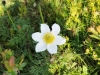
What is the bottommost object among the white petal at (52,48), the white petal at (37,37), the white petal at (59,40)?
the white petal at (52,48)

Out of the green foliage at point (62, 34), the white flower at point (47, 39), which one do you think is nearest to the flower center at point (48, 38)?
the white flower at point (47, 39)

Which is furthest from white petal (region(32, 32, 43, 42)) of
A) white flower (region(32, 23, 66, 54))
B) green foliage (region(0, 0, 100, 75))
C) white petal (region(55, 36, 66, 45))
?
green foliage (region(0, 0, 100, 75))

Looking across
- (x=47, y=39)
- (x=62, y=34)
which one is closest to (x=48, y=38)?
(x=47, y=39)

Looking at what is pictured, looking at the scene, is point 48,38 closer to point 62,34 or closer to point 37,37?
point 37,37

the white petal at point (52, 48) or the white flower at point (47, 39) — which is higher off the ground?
the white flower at point (47, 39)

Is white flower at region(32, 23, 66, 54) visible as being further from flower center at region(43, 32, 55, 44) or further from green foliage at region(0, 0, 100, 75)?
green foliage at region(0, 0, 100, 75)

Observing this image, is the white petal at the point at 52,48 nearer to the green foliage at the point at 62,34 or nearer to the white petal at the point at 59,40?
the white petal at the point at 59,40

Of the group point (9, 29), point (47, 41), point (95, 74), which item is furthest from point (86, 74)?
point (9, 29)
